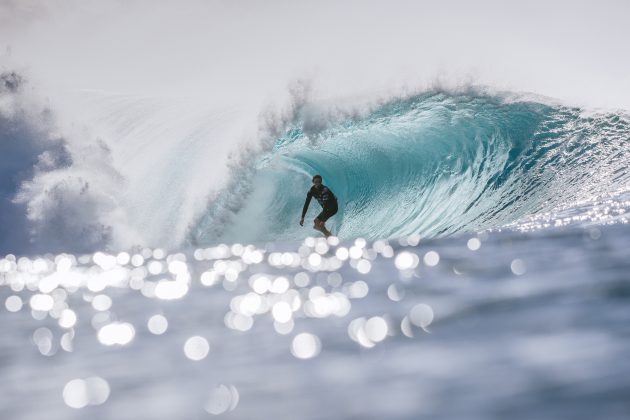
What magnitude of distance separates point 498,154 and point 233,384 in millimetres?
15005

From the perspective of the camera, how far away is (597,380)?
2.04 metres

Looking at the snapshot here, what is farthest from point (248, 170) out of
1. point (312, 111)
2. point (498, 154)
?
point (498, 154)

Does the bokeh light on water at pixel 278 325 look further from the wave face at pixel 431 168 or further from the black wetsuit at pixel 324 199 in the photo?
the wave face at pixel 431 168

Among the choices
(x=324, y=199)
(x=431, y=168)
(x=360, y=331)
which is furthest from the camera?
(x=431, y=168)

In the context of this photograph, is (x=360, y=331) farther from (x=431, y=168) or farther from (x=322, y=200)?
(x=431, y=168)

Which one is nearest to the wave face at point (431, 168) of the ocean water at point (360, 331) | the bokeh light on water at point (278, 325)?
the ocean water at point (360, 331)

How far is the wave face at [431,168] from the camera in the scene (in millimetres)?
13953

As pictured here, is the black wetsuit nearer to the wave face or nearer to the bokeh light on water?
the wave face

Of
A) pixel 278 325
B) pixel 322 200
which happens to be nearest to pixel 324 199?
pixel 322 200

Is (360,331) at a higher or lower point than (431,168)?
higher

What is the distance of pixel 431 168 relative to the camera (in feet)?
59.0

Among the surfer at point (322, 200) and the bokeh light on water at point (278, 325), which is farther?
the surfer at point (322, 200)

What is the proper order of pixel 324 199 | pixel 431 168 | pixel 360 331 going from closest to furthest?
1. pixel 360 331
2. pixel 324 199
3. pixel 431 168

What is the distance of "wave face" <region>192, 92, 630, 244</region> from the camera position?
549 inches
